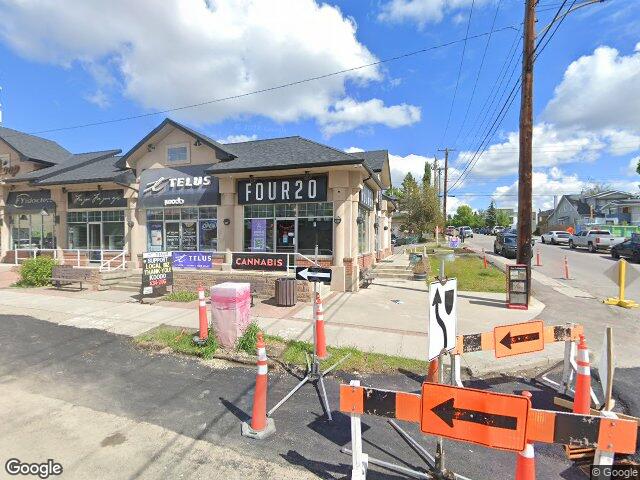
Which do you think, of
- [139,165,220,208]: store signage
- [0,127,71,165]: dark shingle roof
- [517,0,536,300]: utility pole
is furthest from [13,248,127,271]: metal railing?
[517,0,536,300]: utility pole

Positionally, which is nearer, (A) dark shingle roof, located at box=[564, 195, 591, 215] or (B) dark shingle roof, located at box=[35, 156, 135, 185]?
(B) dark shingle roof, located at box=[35, 156, 135, 185]

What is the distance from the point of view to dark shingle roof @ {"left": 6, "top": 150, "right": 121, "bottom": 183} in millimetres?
18438

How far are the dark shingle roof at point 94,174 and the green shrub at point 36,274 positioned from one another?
4711 millimetres

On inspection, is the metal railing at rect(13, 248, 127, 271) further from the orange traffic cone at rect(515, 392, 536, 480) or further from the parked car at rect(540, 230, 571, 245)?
the parked car at rect(540, 230, 571, 245)

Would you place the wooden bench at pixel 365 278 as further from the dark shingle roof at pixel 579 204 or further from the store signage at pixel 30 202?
the dark shingle roof at pixel 579 204

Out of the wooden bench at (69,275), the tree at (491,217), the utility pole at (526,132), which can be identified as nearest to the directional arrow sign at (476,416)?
the utility pole at (526,132)

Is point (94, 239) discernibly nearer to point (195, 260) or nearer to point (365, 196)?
point (195, 260)

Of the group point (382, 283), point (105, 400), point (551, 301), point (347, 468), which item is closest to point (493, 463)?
point (347, 468)

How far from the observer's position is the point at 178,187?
52.2ft

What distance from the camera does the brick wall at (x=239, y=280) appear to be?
11.1 metres

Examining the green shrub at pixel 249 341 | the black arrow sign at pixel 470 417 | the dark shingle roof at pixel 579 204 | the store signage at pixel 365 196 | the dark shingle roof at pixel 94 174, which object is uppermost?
the dark shingle roof at pixel 579 204

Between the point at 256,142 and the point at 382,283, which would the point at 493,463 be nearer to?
the point at 382,283

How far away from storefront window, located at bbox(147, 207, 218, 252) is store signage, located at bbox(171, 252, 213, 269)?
1.89 meters

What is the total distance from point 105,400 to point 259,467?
2762 millimetres
